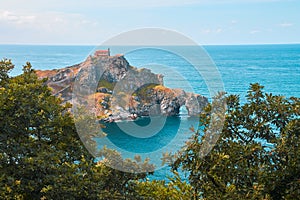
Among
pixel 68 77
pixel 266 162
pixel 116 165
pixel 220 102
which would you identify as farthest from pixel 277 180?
pixel 68 77

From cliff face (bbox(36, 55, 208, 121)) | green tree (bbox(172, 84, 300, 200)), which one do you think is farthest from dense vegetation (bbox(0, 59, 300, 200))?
cliff face (bbox(36, 55, 208, 121))

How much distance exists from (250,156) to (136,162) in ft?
14.1

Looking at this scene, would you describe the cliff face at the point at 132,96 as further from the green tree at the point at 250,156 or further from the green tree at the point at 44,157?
the green tree at the point at 250,156

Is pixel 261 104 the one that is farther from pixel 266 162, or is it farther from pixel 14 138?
pixel 14 138

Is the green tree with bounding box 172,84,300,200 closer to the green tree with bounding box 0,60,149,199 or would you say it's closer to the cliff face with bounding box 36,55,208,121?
the green tree with bounding box 0,60,149,199

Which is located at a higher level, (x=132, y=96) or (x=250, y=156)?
(x=132, y=96)

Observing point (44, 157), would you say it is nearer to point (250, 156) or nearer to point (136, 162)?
point (136, 162)

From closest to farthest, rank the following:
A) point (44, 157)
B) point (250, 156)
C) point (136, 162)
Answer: point (44, 157) < point (250, 156) < point (136, 162)

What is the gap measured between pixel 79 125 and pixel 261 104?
23.0 ft

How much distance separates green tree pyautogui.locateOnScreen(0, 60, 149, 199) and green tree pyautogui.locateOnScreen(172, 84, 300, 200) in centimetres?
247

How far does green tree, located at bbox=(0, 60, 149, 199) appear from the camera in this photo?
40.4ft

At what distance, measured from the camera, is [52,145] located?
46.6 feet

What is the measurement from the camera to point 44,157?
41.1ft

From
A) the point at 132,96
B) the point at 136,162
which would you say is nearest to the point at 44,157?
the point at 136,162
